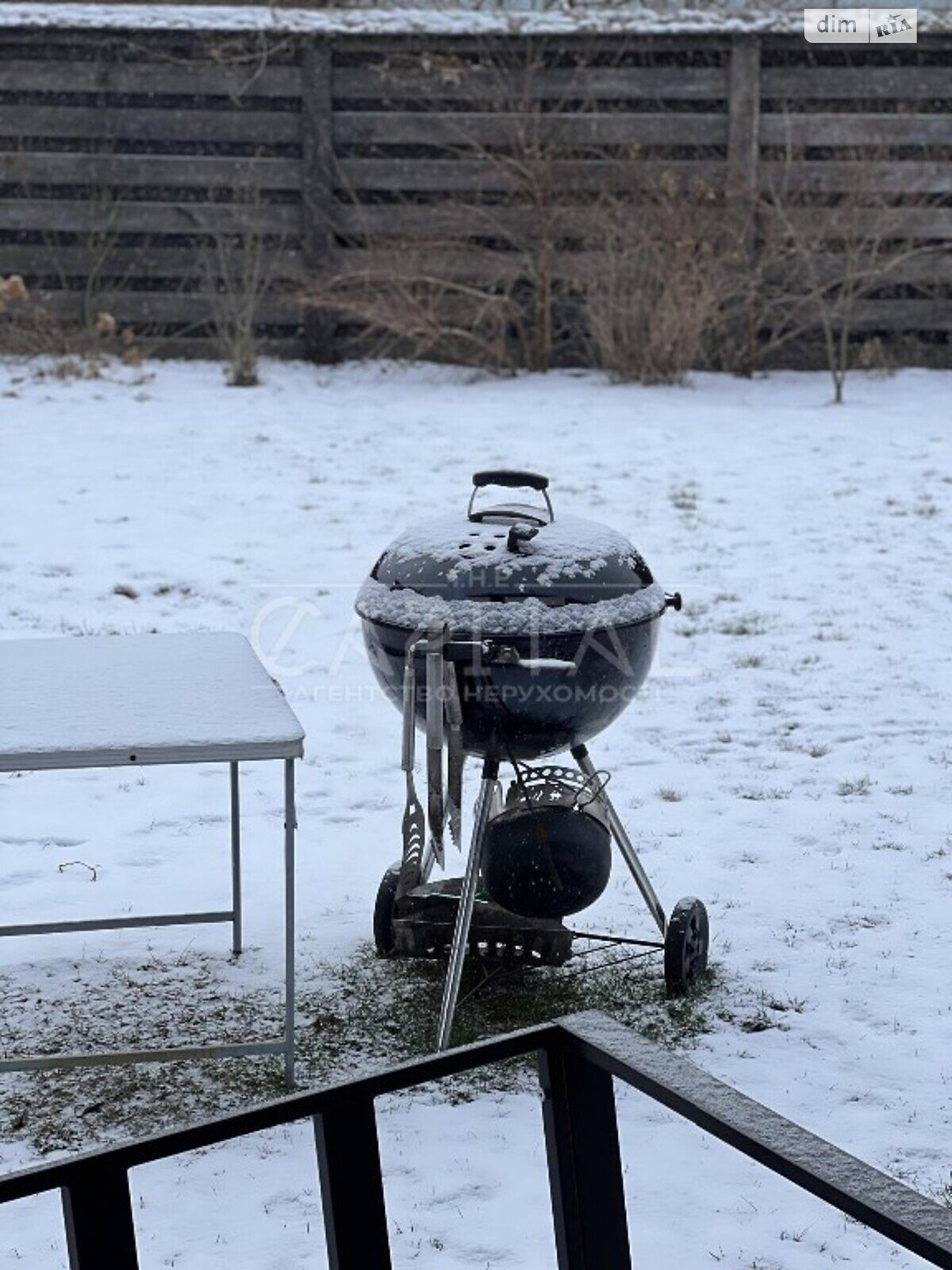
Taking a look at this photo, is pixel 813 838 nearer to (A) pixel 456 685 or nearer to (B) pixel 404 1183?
(A) pixel 456 685

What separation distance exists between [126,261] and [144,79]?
1.15 meters

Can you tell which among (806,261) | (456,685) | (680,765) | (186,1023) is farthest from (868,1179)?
(806,261)

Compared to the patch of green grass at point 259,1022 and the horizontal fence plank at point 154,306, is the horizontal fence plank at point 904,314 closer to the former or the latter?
the horizontal fence plank at point 154,306

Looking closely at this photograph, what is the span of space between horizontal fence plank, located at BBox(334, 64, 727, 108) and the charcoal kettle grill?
26.5 feet

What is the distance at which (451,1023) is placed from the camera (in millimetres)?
3193

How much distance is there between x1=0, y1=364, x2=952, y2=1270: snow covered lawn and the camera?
2.77 m

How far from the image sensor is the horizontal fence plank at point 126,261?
10836 mm

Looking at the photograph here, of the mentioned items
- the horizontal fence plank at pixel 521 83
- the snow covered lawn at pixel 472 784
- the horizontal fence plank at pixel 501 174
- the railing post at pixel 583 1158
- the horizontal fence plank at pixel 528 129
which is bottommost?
the snow covered lawn at pixel 472 784

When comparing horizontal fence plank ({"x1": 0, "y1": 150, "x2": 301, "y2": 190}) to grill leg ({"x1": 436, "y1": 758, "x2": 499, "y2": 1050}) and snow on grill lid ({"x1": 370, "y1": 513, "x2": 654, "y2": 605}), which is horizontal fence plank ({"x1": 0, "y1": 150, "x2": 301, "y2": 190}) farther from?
grill leg ({"x1": 436, "y1": 758, "x2": 499, "y2": 1050})

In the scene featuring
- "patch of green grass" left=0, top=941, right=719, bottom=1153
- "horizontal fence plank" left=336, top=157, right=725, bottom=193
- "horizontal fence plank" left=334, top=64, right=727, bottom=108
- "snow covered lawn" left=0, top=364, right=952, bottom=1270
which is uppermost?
"horizontal fence plank" left=334, top=64, right=727, bottom=108

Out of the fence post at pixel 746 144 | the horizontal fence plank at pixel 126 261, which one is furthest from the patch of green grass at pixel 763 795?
the horizontal fence plank at pixel 126 261

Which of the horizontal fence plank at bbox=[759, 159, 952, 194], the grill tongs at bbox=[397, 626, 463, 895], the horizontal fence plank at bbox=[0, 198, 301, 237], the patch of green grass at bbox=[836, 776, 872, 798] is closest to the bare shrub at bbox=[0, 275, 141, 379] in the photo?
the horizontal fence plank at bbox=[0, 198, 301, 237]

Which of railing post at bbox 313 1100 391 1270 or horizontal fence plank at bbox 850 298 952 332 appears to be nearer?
railing post at bbox 313 1100 391 1270

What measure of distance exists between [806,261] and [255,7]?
3874 millimetres
